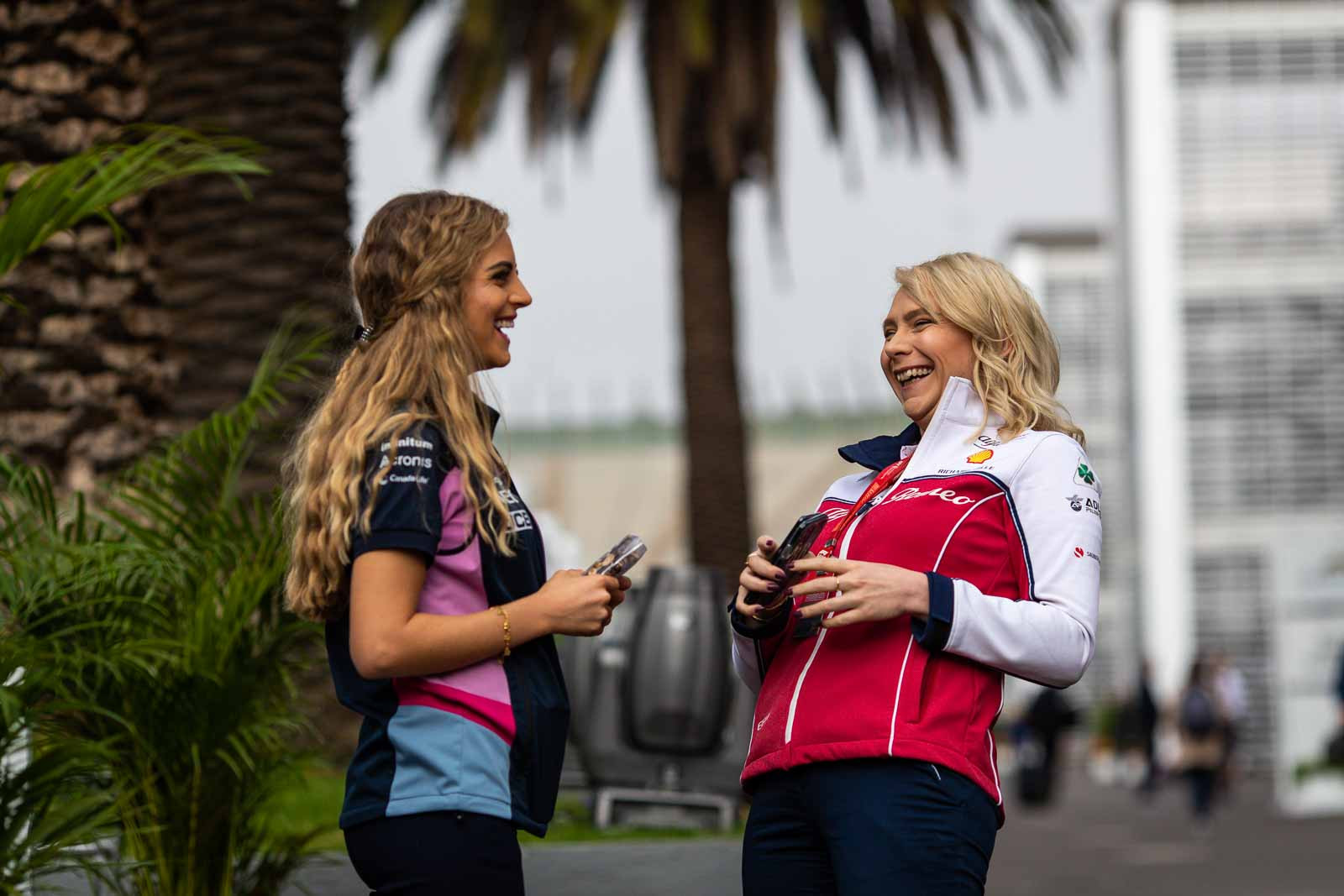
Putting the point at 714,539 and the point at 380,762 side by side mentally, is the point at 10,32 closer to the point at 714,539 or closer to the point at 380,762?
the point at 380,762

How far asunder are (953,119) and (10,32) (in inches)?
444

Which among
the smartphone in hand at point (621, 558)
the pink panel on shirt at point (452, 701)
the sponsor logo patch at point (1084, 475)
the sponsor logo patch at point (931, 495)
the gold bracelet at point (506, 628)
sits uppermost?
the sponsor logo patch at point (1084, 475)

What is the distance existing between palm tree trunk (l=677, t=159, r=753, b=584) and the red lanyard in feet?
39.4

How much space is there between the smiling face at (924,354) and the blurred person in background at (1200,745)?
49.6ft

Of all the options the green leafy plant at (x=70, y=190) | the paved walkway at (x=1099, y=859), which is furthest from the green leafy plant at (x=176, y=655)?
the green leafy plant at (x=70, y=190)

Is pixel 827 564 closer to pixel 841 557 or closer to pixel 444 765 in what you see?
pixel 841 557

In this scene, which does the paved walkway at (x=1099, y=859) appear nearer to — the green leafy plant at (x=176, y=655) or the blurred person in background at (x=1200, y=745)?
the blurred person in background at (x=1200, y=745)

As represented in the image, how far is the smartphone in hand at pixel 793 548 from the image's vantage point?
2635 millimetres

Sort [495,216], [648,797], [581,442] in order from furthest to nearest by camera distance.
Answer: [581,442] < [648,797] < [495,216]

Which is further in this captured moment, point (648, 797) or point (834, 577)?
point (648, 797)

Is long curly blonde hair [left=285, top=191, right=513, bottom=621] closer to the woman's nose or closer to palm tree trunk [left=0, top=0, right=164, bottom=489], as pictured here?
the woman's nose

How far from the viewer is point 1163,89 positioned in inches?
2712

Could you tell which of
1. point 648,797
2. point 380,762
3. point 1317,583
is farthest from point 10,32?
point 1317,583

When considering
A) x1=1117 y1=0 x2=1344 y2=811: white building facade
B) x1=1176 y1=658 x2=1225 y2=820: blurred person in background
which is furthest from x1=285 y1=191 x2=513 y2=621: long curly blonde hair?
x1=1117 y1=0 x2=1344 y2=811: white building facade
